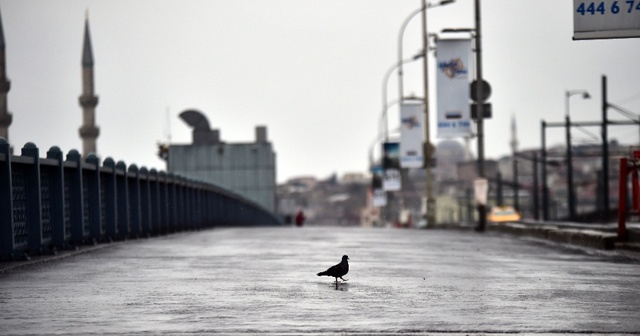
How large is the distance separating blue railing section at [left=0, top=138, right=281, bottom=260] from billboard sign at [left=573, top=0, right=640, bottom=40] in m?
7.77

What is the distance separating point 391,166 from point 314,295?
81.9 meters

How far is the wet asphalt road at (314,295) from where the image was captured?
9891 millimetres

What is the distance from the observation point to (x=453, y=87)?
44.9m

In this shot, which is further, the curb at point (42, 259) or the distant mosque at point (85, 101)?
the distant mosque at point (85, 101)

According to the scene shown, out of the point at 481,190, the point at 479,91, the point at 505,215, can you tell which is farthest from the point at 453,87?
the point at 505,215

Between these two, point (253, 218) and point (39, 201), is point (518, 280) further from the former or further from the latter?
point (253, 218)

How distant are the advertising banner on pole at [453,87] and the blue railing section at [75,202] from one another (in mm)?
11051

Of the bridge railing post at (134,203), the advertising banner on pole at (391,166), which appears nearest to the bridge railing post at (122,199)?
the bridge railing post at (134,203)

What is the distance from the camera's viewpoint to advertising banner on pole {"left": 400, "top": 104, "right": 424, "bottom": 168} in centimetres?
6531

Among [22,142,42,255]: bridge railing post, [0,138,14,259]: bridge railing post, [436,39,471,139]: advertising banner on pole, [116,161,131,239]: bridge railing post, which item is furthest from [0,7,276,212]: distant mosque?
[0,138,14,259]: bridge railing post

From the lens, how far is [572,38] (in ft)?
60.8

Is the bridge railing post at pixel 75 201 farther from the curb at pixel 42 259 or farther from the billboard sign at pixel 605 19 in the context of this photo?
the billboard sign at pixel 605 19

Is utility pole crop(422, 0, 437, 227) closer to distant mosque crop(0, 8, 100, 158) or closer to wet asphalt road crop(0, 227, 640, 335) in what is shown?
wet asphalt road crop(0, 227, 640, 335)

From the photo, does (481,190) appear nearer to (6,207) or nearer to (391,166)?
(6,207)
